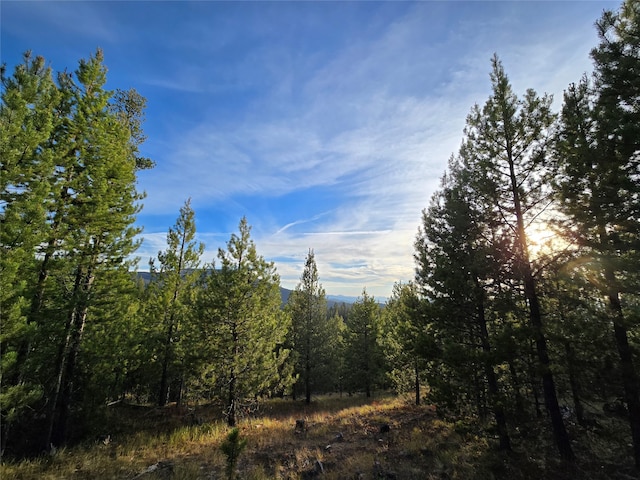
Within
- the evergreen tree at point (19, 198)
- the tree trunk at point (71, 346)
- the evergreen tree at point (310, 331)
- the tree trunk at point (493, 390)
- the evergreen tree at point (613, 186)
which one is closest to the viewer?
the evergreen tree at point (19, 198)

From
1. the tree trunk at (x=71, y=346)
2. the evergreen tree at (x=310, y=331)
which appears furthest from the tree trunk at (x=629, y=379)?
the evergreen tree at (x=310, y=331)

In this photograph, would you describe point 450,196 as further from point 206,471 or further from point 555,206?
point 206,471

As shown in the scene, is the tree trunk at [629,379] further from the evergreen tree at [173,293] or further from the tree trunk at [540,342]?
the evergreen tree at [173,293]

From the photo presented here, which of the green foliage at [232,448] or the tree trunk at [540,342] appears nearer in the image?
the green foliage at [232,448]

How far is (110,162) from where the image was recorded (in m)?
9.78

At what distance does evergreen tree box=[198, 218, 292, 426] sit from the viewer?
14.1 metres

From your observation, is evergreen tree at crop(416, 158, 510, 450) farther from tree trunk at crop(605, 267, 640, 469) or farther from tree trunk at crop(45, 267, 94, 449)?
tree trunk at crop(45, 267, 94, 449)

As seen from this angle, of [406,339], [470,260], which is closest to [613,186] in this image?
[470,260]

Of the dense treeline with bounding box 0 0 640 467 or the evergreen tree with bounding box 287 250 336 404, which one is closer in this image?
the dense treeline with bounding box 0 0 640 467

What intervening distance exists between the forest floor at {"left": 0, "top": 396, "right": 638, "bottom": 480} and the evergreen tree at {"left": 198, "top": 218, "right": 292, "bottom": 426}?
191cm

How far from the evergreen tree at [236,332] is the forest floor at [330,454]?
75.0 inches

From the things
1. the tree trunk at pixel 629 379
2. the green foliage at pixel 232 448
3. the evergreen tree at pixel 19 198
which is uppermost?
the evergreen tree at pixel 19 198

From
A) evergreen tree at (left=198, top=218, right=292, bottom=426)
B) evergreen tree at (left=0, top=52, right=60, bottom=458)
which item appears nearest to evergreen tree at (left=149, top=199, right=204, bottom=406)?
evergreen tree at (left=198, top=218, right=292, bottom=426)

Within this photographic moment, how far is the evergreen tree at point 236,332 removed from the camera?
14.1 meters
